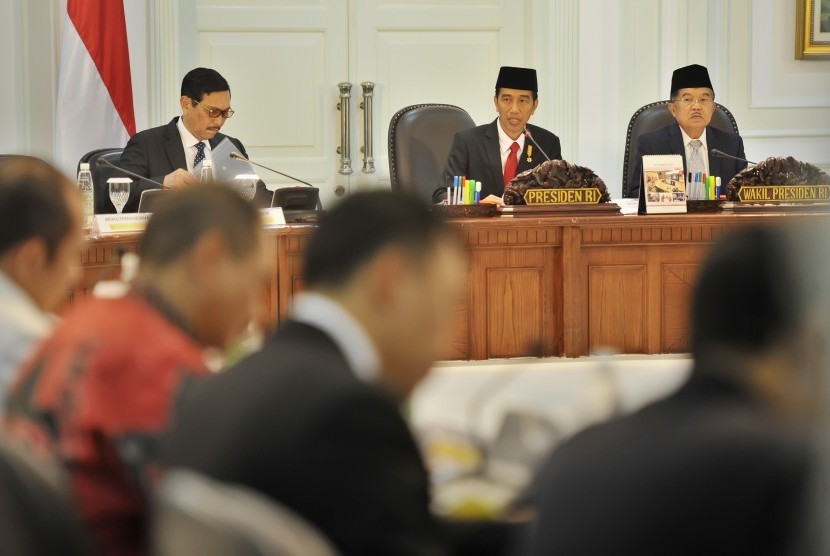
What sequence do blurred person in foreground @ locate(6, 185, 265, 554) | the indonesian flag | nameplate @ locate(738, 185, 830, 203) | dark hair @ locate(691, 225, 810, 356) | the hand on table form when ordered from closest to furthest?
dark hair @ locate(691, 225, 810, 356), blurred person in foreground @ locate(6, 185, 265, 554), nameplate @ locate(738, 185, 830, 203), the hand on table, the indonesian flag

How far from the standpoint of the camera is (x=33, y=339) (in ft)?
6.01

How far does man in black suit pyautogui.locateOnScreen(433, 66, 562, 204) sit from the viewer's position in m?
5.16

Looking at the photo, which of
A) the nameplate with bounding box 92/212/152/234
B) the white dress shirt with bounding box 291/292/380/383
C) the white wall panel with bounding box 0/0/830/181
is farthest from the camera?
the white wall panel with bounding box 0/0/830/181

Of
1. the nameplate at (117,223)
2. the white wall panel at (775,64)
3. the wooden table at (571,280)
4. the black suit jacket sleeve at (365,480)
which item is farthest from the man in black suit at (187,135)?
the black suit jacket sleeve at (365,480)

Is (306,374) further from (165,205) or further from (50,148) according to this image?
(50,148)

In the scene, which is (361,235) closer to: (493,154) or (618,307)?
(618,307)

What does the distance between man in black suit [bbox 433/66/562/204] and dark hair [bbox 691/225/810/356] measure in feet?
13.4

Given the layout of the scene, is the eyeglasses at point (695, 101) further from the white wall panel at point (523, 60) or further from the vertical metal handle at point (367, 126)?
the vertical metal handle at point (367, 126)

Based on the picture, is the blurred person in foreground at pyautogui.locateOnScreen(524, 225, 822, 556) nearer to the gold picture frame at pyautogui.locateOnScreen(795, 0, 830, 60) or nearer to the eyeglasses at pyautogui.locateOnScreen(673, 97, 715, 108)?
the eyeglasses at pyautogui.locateOnScreen(673, 97, 715, 108)

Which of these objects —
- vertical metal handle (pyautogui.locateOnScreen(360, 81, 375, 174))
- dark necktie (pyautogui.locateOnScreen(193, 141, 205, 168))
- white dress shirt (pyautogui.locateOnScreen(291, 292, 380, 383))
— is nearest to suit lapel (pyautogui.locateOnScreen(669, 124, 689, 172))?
vertical metal handle (pyautogui.locateOnScreen(360, 81, 375, 174))

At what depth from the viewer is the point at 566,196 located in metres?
4.29

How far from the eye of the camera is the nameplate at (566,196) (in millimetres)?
4281

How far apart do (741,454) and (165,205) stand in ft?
3.22

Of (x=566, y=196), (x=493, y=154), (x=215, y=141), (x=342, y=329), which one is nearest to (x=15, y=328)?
(x=342, y=329)
